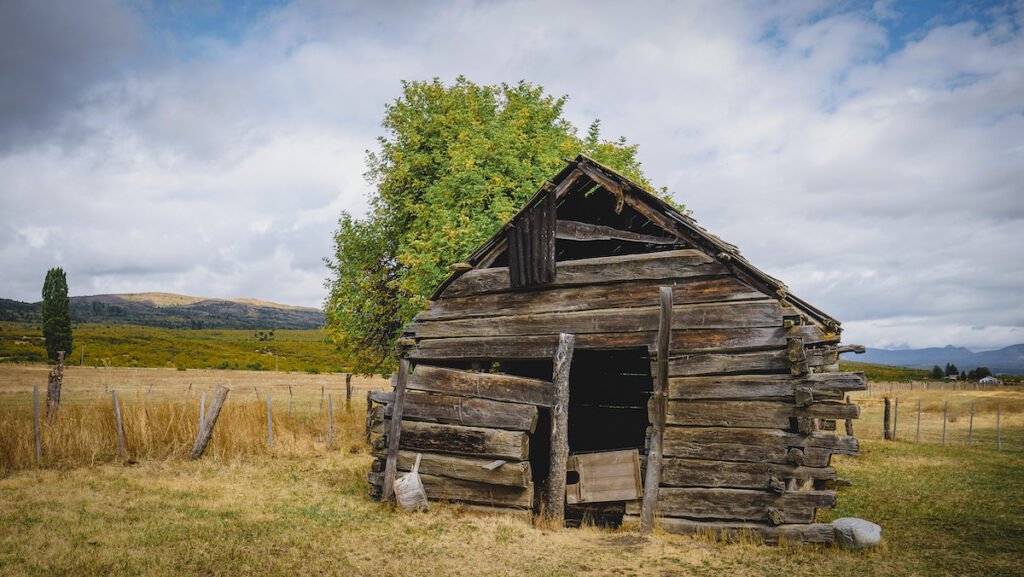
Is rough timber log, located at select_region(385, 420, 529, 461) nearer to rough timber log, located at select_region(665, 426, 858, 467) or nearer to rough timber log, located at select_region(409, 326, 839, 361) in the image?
rough timber log, located at select_region(409, 326, 839, 361)

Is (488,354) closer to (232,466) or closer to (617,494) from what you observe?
(617,494)

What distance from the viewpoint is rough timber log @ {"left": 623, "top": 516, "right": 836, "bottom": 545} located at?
8.81 metres

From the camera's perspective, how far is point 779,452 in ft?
29.9

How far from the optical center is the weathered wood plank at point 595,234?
33.8 ft

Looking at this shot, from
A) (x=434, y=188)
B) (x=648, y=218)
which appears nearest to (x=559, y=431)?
(x=648, y=218)

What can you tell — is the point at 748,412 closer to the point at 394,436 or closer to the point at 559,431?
the point at 559,431

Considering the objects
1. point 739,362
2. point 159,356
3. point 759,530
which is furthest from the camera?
point 159,356

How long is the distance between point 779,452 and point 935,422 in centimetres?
3343

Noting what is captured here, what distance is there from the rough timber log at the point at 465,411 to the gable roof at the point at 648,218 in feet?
6.24

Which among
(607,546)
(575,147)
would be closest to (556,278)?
(607,546)

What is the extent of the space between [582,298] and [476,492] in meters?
3.71

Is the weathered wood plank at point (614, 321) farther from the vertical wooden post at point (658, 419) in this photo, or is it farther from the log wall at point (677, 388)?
the vertical wooden post at point (658, 419)

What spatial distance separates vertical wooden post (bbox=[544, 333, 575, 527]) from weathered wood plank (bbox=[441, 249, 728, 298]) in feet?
3.44

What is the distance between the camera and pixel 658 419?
384 inches
